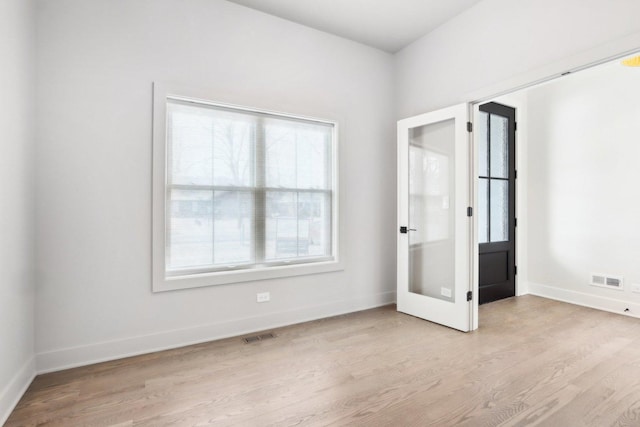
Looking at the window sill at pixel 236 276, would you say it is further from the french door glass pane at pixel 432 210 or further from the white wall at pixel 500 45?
the white wall at pixel 500 45

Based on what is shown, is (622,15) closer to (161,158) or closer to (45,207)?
(161,158)

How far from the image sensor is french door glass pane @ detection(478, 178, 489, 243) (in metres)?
4.30

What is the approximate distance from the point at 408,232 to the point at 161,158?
275 cm

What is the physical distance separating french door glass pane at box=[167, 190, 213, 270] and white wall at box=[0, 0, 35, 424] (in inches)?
38.3

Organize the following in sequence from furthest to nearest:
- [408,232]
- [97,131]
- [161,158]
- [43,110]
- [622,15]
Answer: [408,232] → [161,158] → [97,131] → [43,110] → [622,15]

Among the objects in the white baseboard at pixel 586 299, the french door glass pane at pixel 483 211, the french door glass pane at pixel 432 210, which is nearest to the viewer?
the french door glass pane at pixel 432 210

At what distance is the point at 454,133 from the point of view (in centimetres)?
345

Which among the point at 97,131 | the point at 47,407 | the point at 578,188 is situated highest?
the point at 97,131

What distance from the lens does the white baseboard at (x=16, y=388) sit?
1.91m

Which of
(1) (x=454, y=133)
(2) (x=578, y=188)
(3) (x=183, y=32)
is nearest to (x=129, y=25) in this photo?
(3) (x=183, y=32)

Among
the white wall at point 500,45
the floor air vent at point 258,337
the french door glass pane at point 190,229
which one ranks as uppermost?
the white wall at point 500,45

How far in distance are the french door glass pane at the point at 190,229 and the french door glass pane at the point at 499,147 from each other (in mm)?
3697

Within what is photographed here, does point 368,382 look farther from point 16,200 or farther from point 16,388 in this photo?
point 16,200

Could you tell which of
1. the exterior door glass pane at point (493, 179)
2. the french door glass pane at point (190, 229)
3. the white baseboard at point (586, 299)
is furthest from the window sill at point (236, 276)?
the white baseboard at point (586, 299)
